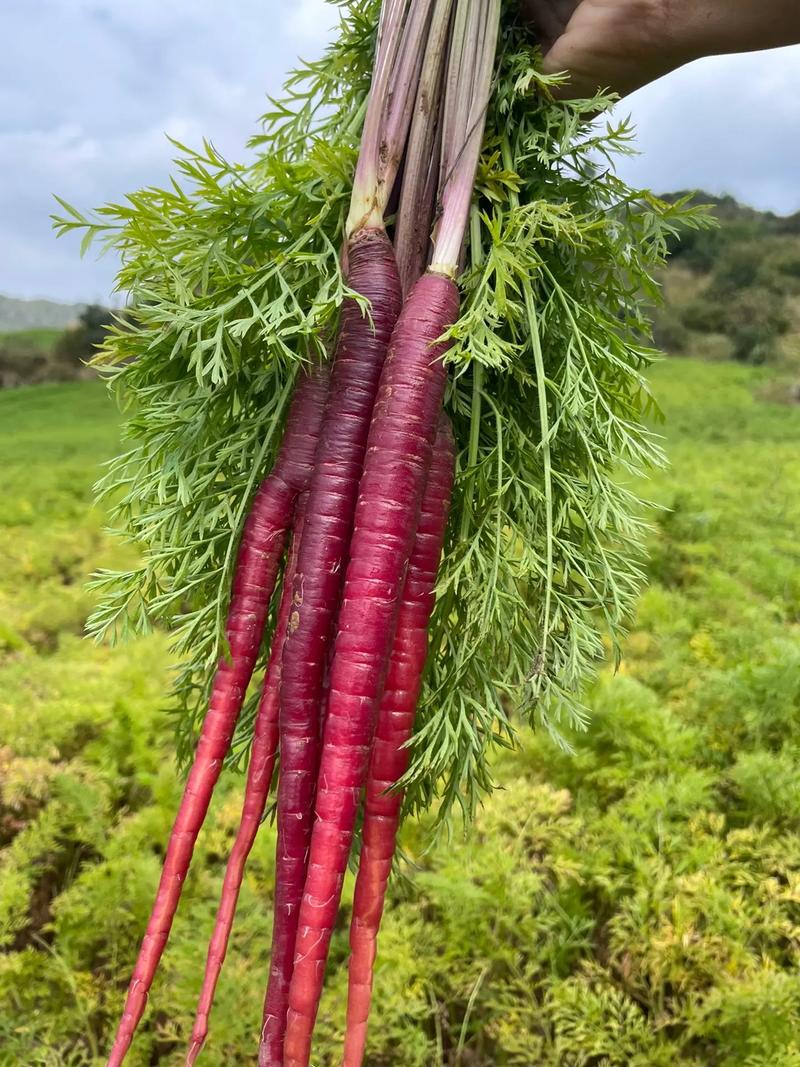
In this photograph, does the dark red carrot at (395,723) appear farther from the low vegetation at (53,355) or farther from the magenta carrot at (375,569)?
the low vegetation at (53,355)

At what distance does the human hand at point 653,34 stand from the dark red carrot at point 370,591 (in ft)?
1.54

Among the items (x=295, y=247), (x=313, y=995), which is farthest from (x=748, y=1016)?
(x=295, y=247)

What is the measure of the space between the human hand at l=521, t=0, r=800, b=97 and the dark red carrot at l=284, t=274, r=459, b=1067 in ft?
1.54

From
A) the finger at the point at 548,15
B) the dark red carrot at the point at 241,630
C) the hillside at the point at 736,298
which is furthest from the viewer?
the hillside at the point at 736,298

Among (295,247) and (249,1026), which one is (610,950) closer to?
(249,1026)

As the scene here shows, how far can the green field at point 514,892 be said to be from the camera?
5.49 feet

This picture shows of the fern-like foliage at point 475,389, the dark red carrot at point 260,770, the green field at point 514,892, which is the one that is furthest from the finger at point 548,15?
the green field at point 514,892

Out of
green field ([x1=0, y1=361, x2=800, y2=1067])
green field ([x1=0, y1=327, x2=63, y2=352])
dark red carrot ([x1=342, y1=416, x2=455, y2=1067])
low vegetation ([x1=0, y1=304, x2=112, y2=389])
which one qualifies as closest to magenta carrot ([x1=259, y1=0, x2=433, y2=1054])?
dark red carrot ([x1=342, y1=416, x2=455, y2=1067])

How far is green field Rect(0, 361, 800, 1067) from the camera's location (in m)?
1.67

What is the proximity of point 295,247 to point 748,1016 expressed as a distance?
6.31 ft

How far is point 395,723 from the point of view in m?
1.13

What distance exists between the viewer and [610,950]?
1869 millimetres

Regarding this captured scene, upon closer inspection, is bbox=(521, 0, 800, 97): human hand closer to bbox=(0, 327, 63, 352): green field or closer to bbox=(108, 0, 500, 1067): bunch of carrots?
bbox=(108, 0, 500, 1067): bunch of carrots

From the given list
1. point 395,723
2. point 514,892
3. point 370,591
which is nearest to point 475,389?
point 370,591
